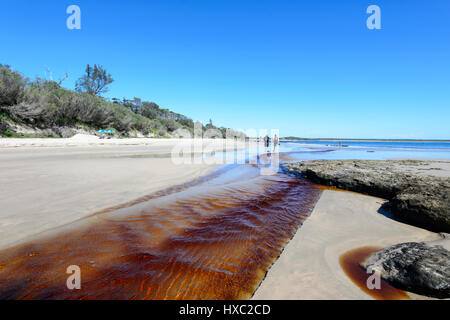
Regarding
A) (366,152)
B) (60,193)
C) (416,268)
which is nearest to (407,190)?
(416,268)

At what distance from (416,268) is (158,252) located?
2693 mm

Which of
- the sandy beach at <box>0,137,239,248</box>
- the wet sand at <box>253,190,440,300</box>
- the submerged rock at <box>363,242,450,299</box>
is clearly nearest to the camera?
the submerged rock at <box>363,242,450,299</box>

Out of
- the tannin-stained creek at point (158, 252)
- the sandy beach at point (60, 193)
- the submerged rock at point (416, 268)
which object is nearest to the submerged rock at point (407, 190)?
the submerged rock at point (416, 268)

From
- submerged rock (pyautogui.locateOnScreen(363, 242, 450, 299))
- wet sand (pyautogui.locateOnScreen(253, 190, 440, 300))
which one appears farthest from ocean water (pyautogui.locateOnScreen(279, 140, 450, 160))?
submerged rock (pyautogui.locateOnScreen(363, 242, 450, 299))

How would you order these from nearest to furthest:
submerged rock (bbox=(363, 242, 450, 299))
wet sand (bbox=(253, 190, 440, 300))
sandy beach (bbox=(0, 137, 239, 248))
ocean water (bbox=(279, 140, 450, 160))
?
submerged rock (bbox=(363, 242, 450, 299)), wet sand (bbox=(253, 190, 440, 300)), sandy beach (bbox=(0, 137, 239, 248)), ocean water (bbox=(279, 140, 450, 160))

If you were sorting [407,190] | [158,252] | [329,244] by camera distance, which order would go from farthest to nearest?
[407,190], [329,244], [158,252]

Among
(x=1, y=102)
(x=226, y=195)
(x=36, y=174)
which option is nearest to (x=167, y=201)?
(x=226, y=195)

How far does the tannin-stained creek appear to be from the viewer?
1.74 metres

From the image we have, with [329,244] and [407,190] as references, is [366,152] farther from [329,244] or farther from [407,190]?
[329,244]

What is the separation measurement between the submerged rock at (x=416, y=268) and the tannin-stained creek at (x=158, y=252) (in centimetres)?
108

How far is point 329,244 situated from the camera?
2547 millimetres

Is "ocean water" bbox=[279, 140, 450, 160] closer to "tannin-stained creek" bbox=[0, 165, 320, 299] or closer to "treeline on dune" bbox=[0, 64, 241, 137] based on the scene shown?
"tannin-stained creek" bbox=[0, 165, 320, 299]

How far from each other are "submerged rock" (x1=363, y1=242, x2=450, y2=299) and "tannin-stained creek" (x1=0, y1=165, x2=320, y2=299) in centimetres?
108

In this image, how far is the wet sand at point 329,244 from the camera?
5.63 feet
